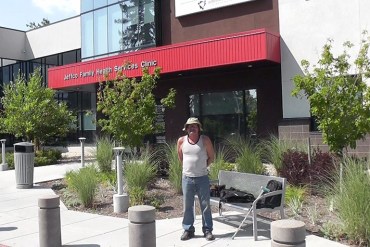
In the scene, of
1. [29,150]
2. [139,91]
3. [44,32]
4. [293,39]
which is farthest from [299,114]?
[44,32]

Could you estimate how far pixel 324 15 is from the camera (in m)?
13.6

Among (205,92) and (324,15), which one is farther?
(205,92)

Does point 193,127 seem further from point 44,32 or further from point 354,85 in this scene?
point 44,32

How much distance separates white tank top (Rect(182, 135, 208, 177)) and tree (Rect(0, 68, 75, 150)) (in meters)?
14.3

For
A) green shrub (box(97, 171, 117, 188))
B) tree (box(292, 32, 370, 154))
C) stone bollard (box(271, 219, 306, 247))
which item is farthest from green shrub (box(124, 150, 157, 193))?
stone bollard (box(271, 219, 306, 247))

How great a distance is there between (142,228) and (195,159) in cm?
143

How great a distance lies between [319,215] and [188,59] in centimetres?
886

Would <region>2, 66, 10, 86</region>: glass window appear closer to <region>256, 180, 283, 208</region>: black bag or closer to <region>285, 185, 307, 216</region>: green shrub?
<region>285, 185, 307, 216</region>: green shrub

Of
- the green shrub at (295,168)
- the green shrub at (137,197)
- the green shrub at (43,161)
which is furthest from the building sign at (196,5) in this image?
the green shrub at (137,197)

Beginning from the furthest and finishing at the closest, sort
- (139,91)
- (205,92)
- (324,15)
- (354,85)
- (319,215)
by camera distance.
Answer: (205,92) → (324,15) → (139,91) → (354,85) → (319,215)

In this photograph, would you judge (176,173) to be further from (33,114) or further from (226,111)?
(33,114)

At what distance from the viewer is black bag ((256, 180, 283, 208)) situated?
6266mm

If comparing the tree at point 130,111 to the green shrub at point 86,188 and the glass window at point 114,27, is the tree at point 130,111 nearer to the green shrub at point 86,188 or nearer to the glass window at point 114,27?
the green shrub at point 86,188

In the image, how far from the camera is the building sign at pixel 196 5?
16172 millimetres
